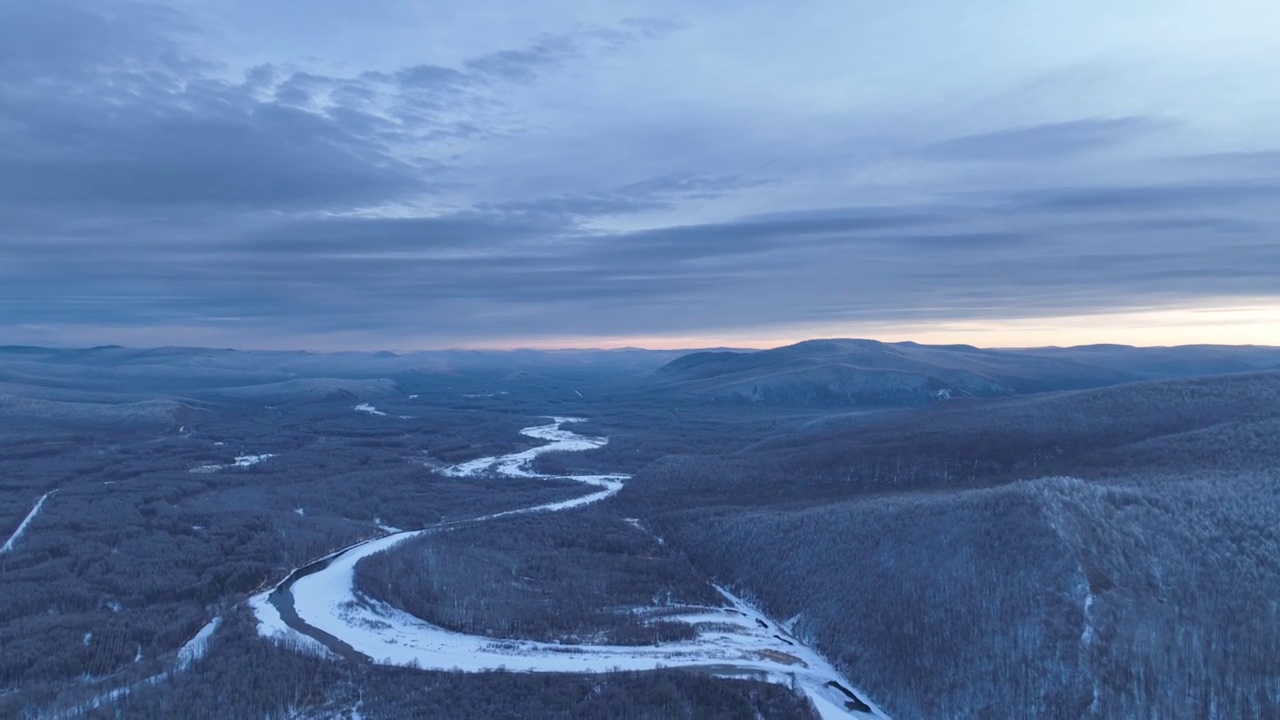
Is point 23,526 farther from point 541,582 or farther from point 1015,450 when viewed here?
point 1015,450

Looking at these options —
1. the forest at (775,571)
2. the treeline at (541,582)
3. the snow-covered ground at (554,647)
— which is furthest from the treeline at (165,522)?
the treeline at (541,582)

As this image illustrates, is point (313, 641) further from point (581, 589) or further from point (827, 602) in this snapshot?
point (827, 602)

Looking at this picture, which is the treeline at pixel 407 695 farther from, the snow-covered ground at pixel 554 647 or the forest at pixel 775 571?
the snow-covered ground at pixel 554 647

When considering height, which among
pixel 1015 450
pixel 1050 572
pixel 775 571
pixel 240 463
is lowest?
pixel 240 463

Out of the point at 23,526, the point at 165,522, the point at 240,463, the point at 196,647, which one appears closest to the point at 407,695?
the point at 196,647

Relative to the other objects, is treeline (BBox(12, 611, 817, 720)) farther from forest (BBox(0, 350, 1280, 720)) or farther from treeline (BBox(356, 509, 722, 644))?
treeline (BBox(356, 509, 722, 644))

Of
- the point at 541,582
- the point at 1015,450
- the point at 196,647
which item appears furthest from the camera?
the point at 1015,450

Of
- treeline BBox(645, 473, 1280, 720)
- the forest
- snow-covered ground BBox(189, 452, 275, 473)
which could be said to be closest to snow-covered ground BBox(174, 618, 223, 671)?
the forest
